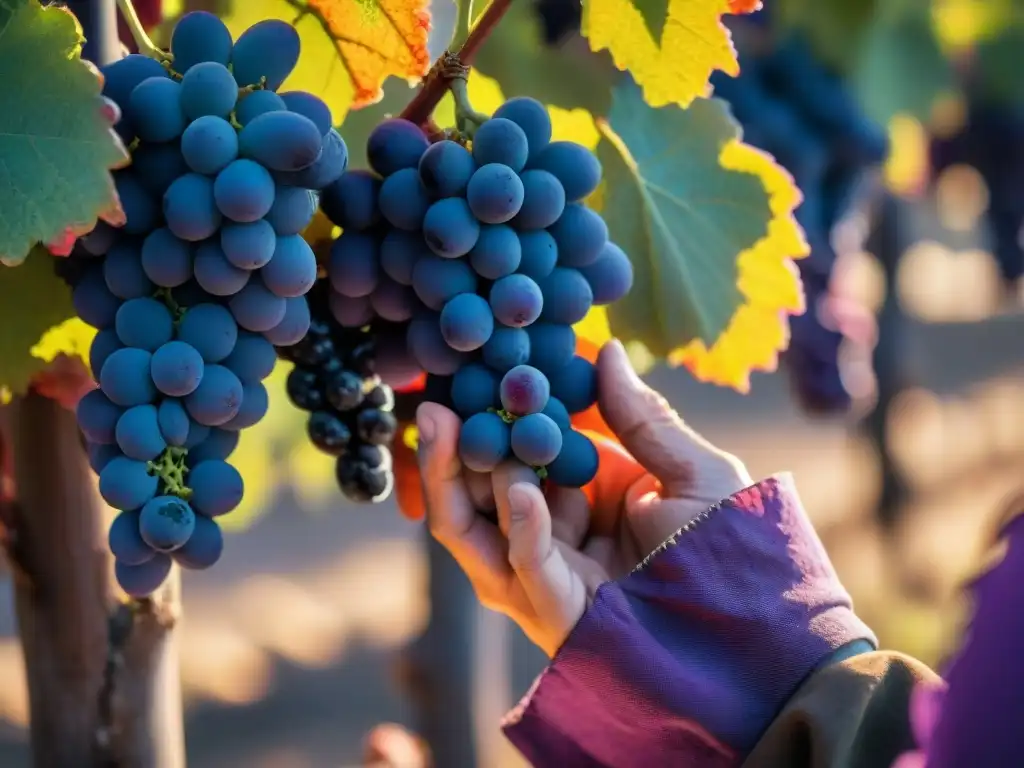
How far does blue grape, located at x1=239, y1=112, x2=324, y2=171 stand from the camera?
1.86 feet

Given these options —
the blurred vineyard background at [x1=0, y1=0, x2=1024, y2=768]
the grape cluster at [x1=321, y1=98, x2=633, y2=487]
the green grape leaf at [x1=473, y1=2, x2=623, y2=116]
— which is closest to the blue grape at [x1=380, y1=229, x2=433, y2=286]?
the grape cluster at [x1=321, y1=98, x2=633, y2=487]

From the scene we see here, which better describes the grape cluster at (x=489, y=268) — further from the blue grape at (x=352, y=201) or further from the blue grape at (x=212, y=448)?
the blue grape at (x=212, y=448)

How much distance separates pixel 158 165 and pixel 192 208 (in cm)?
4

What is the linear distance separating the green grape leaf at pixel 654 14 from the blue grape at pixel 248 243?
0.28m


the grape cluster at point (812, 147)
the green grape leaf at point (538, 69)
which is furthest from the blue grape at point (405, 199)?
the grape cluster at point (812, 147)

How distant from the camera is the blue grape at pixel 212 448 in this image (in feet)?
2.11

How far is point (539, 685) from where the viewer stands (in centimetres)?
75

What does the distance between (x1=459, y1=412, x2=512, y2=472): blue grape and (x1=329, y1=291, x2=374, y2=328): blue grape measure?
0.11 metres

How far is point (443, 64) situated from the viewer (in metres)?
0.69

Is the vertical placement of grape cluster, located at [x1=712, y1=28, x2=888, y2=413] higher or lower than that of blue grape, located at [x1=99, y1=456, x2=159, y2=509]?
higher

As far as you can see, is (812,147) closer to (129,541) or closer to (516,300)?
(516,300)

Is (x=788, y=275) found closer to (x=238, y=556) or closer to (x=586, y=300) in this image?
(x=586, y=300)

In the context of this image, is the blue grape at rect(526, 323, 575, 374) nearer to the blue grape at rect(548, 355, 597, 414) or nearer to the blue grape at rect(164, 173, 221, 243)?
the blue grape at rect(548, 355, 597, 414)

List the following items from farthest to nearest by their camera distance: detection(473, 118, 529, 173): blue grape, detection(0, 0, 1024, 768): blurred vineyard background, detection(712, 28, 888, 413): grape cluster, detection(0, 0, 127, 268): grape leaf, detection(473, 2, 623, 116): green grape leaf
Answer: detection(0, 0, 1024, 768): blurred vineyard background, detection(712, 28, 888, 413): grape cluster, detection(473, 2, 623, 116): green grape leaf, detection(473, 118, 529, 173): blue grape, detection(0, 0, 127, 268): grape leaf
